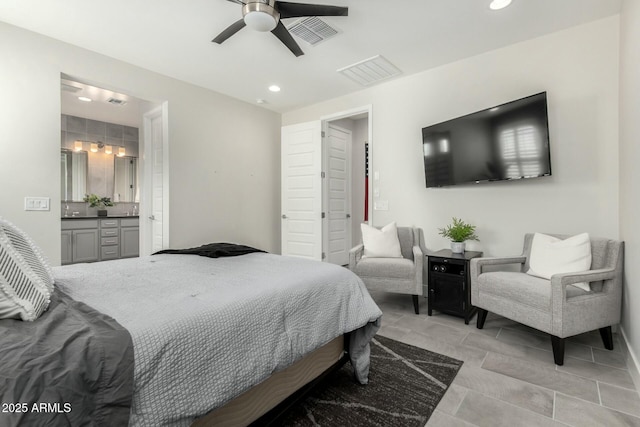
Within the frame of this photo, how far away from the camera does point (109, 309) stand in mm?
1089

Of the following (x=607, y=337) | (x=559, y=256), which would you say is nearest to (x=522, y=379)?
(x=607, y=337)

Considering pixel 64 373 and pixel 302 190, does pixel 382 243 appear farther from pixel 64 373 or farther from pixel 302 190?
pixel 64 373

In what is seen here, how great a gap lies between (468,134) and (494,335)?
1922 millimetres

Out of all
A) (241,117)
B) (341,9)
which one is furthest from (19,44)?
(341,9)

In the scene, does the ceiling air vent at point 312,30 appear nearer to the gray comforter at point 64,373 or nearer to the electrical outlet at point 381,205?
the electrical outlet at point 381,205

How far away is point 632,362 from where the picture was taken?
1.91m

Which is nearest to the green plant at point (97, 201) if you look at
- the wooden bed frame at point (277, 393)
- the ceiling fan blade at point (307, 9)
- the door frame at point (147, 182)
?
the door frame at point (147, 182)

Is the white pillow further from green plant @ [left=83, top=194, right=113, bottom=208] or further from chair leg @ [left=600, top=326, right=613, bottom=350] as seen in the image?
green plant @ [left=83, top=194, right=113, bottom=208]

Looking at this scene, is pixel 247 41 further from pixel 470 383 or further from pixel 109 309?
pixel 470 383

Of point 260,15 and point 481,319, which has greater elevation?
point 260,15

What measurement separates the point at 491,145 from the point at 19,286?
341 cm

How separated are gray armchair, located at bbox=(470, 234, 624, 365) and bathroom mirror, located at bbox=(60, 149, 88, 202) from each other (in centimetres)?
658

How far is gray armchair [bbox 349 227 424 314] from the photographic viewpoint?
120 inches

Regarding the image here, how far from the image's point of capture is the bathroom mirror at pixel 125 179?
19.7 ft
